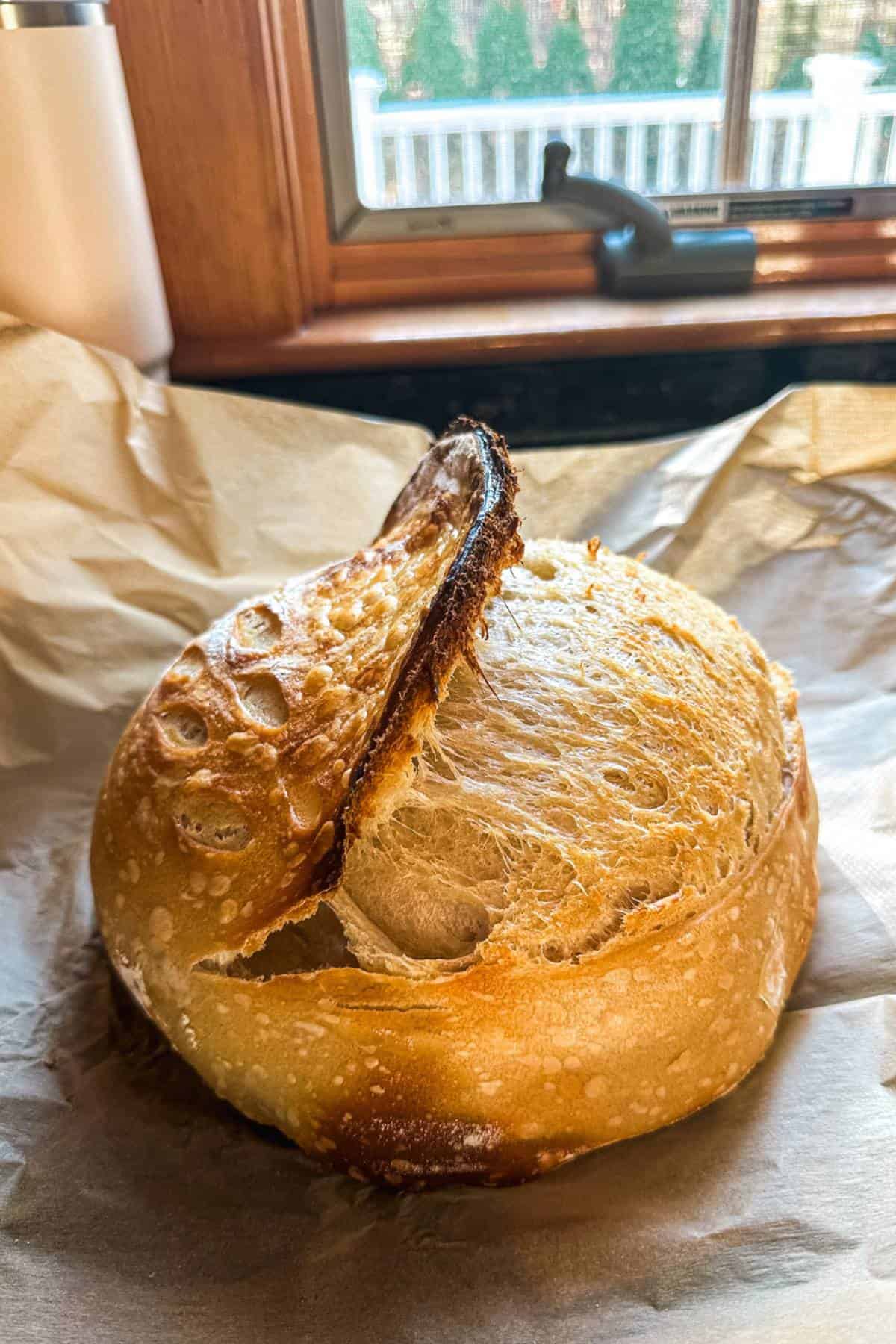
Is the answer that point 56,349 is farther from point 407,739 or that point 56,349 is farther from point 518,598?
point 407,739

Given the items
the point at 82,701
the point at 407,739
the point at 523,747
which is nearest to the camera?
the point at 407,739

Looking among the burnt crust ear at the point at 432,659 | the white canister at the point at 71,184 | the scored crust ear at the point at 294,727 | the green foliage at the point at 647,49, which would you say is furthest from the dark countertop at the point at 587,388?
the burnt crust ear at the point at 432,659

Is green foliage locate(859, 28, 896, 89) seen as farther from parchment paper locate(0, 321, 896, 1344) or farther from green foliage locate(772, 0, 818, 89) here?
parchment paper locate(0, 321, 896, 1344)

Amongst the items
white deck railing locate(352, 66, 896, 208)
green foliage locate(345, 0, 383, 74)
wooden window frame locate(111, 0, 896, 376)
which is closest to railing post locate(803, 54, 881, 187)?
white deck railing locate(352, 66, 896, 208)

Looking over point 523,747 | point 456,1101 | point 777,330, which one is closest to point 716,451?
point 777,330

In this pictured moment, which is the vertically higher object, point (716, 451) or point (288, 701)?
point (288, 701)

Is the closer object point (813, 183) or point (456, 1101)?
point (456, 1101)
